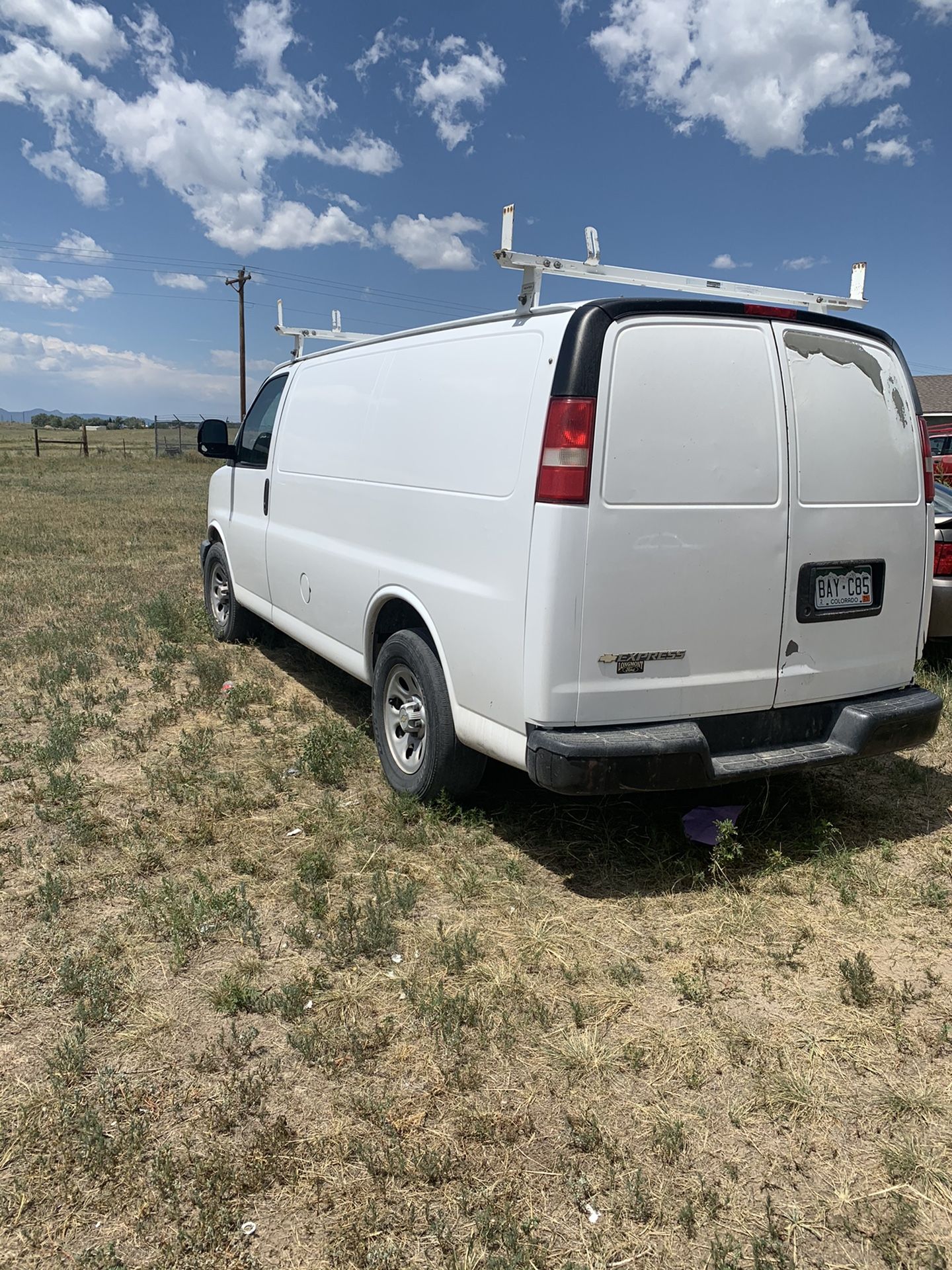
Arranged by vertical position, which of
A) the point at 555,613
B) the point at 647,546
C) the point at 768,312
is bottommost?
the point at 555,613

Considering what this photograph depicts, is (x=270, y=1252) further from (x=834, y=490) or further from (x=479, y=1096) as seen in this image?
(x=834, y=490)

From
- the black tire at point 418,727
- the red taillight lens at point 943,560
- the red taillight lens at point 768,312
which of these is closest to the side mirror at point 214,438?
the black tire at point 418,727

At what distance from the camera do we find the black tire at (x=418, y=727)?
402cm

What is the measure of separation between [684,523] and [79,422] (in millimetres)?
83369

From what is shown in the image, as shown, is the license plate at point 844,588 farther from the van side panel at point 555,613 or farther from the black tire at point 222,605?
the black tire at point 222,605

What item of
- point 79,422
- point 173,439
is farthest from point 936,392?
point 79,422

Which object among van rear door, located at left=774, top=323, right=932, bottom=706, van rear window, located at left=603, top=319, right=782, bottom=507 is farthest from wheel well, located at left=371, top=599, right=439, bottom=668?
van rear door, located at left=774, top=323, right=932, bottom=706

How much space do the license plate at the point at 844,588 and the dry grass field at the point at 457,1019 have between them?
107 cm

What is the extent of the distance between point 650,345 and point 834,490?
1.02 metres

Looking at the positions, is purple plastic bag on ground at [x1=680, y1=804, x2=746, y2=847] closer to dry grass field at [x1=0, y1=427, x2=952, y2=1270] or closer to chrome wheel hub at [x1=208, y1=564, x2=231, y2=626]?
dry grass field at [x1=0, y1=427, x2=952, y2=1270]

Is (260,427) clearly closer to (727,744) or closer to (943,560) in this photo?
Result: (727,744)

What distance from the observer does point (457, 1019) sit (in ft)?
9.34

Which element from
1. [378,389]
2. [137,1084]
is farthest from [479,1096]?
[378,389]

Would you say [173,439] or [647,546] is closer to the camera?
[647,546]
